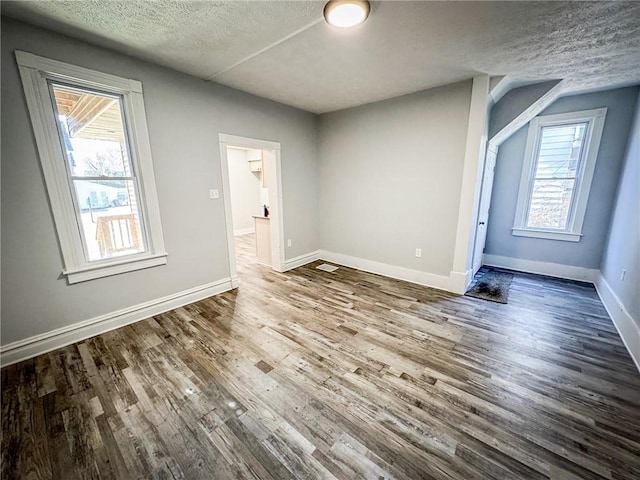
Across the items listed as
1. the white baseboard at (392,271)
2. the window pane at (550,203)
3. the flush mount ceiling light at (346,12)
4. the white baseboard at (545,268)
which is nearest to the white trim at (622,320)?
the white baseboard at (545,268)

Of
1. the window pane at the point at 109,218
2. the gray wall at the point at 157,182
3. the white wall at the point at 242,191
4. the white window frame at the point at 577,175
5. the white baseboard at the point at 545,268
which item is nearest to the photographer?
the gray wall at the point at 157,182

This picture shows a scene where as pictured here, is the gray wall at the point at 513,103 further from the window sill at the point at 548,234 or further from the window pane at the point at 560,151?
the window sill at the point at 548,234

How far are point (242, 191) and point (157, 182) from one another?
4.79 metres

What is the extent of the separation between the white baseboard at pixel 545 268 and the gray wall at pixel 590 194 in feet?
0.21

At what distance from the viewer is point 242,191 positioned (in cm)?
733

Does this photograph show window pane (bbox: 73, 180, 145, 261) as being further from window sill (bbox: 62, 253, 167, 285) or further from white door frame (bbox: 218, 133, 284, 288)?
white door frame (bbox: 218, 133, 284, 288)

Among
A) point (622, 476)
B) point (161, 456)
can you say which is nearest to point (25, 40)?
point (161, 456)

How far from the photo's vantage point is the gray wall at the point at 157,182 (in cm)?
191

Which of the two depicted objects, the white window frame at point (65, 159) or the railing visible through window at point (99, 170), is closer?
the white window frame at point (65, 159)

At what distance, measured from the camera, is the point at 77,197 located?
2.22 m

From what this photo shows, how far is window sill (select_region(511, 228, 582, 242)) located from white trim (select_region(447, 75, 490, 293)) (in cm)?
138

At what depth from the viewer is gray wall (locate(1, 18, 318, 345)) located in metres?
1.91

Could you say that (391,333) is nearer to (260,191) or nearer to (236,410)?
(236,410)

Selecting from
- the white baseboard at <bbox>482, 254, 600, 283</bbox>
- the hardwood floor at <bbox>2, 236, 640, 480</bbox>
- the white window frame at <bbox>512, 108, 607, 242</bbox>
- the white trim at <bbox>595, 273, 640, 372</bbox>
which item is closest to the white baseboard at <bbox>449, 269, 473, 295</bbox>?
the hardwood floor at <bbox>2, 236, 640, 480</bbox>
